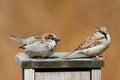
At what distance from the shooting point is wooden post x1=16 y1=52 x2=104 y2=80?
12.9 feet

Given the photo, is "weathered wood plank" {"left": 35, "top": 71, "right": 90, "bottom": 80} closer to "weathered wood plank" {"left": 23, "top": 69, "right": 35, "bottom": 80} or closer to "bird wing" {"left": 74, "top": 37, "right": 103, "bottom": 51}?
"weathered wood plank" {"left": 23, "top": 69, "right": 35, "bottom": 80}

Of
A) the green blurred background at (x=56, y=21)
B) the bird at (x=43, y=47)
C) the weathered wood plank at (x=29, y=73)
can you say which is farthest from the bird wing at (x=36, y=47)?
the green blurred background at (x=56, y=21)

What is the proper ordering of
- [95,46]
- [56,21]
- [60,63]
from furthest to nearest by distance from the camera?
[56,21], [95,46], [60,63]

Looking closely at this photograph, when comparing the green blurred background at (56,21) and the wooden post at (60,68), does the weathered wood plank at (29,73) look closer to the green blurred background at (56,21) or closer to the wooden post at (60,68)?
the wooden post at (60,68)

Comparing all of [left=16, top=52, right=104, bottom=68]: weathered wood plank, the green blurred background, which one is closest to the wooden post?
[left=16, top=52, right=104, bottom=68]: weathered wood plank

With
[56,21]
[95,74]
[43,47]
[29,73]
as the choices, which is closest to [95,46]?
[95,74]

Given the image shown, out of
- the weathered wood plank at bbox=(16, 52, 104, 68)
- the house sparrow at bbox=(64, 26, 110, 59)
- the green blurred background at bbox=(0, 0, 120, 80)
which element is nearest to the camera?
the weathered wood plank at bbox=(16, 52, 104, 68)

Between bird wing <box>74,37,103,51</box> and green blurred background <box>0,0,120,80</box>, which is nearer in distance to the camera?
bird wing <box>74,37,103,51</box>

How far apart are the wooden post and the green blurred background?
2.73 m

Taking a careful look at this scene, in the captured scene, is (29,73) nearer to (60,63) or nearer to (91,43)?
(60,63)

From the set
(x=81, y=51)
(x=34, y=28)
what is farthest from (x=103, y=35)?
(x=34, y=28)

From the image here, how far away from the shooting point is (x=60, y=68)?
13.1ft

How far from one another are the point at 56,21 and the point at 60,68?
113 inches

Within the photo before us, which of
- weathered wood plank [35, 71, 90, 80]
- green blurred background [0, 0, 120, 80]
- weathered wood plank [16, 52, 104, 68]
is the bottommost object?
weathered wood plank [35, 71, 90, 80]
